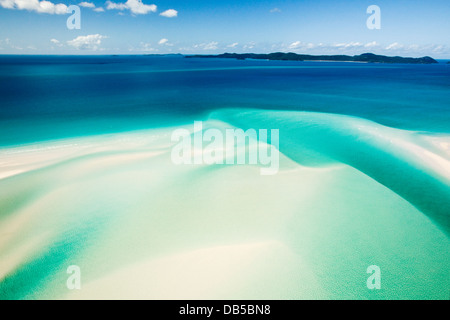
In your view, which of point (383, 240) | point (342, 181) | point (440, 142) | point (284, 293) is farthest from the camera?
point (440, 142)

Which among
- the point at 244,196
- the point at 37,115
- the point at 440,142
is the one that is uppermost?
the point at 37,115

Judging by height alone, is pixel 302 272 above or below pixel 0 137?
below

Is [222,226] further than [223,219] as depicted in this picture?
No

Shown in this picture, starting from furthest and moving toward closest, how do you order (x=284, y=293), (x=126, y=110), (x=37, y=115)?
(x=126, y=110) < (x=37, y=115) < (x=284, y=293)

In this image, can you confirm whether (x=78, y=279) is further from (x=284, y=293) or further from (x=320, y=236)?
(x=320, y=236)

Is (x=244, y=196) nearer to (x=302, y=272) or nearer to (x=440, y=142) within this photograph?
(x=302, y=272)

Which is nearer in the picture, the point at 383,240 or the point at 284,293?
the point at 284,293
